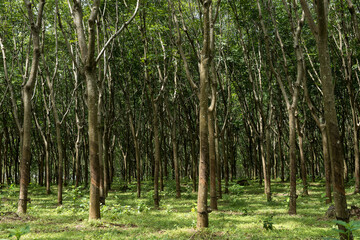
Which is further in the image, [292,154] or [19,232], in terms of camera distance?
[292,154]

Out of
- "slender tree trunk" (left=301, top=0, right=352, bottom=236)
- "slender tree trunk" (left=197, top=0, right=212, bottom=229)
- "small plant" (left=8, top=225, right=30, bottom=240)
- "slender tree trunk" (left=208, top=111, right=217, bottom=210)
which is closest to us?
"small plant" (left=8, top=225, right=30, bottom=240)

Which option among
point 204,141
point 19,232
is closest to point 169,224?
point 204,141

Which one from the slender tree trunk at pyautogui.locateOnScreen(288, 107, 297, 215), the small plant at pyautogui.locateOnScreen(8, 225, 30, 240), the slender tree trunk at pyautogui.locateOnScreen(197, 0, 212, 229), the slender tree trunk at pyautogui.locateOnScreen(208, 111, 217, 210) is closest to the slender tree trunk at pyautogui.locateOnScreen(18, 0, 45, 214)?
the slender tree trunk at pyautogui.locateOnScreen(197, 0, 212, 229)

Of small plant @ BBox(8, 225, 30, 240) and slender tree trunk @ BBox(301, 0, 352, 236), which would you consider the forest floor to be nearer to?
small plant @ BBox(8, 225, 30, 240)

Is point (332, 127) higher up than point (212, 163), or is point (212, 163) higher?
point (332, 127)

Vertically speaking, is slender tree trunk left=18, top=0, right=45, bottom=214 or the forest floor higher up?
slender tree trunk left=18, top=0, right=45, bottom=214

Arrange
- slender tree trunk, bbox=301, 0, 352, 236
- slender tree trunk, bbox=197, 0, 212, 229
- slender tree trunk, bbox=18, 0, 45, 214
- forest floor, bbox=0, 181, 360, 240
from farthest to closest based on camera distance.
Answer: slender tree trunk, bbox=18, 0, 45, 214, slender tree trunk, bbox=197, 0, 212, 229, forest floor, bbox=0, 181, 360, 240, slender tree trunk, bbox=301, 0, 352, 236

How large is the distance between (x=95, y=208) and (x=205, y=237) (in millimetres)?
3516

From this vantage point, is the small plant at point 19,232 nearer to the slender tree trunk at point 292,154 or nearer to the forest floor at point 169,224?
the forest floor at point 169,224

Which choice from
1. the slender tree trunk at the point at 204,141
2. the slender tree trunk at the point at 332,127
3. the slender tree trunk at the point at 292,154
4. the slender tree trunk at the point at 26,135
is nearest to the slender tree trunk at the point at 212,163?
the slender tree trunk at the point at 204,141

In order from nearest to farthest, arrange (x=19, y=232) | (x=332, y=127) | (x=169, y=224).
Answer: (x=19, y=232) < (x=332, y=127) < (x=169, y=224)

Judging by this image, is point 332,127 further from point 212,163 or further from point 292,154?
point 212,163

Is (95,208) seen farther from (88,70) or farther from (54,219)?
(88,70)

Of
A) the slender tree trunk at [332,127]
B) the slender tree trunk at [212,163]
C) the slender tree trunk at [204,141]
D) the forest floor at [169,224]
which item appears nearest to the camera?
the slender tree trunk at [332,127]
